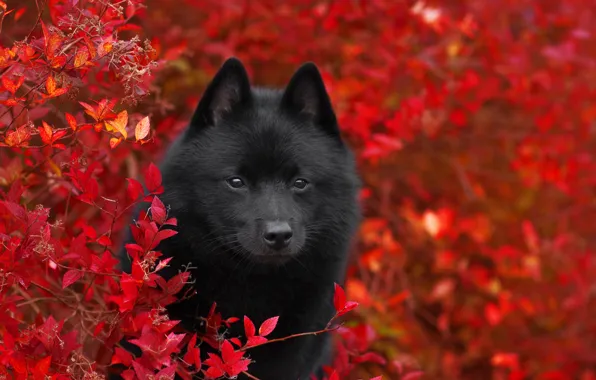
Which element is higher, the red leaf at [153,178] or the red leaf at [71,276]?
the red leaf at [153,178]

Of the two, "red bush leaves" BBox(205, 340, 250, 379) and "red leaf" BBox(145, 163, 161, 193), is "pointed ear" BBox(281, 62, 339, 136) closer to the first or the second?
"red leaf" BBox(145, 163, 161, 193)

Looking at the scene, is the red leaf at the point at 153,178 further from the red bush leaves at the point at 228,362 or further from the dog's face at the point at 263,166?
the red bush leaves at the point at 228,362

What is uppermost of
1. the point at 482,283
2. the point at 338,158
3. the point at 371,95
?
the point at 338,158

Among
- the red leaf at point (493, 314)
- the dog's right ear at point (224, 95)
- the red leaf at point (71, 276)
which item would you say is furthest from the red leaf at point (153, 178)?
the red leaf at point (493, 314)

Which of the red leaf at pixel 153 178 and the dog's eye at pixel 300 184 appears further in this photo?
the dog's eye at pixel 300 184

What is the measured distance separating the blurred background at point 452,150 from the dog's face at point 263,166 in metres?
1.14

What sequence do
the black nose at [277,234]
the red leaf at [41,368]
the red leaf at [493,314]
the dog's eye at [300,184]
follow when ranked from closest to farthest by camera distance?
the red leaf at [41,368] → the black nose at [277,234] → the dog's eye at [300,184] → the red leaf at [493,314]

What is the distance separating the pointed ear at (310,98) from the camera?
3.17 m

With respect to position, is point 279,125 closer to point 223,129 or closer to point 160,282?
point 223,129

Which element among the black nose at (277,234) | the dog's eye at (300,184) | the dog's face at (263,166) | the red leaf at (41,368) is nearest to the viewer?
the red leaf at (41,368)

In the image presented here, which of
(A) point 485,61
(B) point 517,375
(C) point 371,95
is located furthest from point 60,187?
(B) point 517,375

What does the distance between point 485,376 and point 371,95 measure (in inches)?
102

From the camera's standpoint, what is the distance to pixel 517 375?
539 centimetres

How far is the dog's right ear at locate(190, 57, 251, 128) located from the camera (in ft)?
10.1
